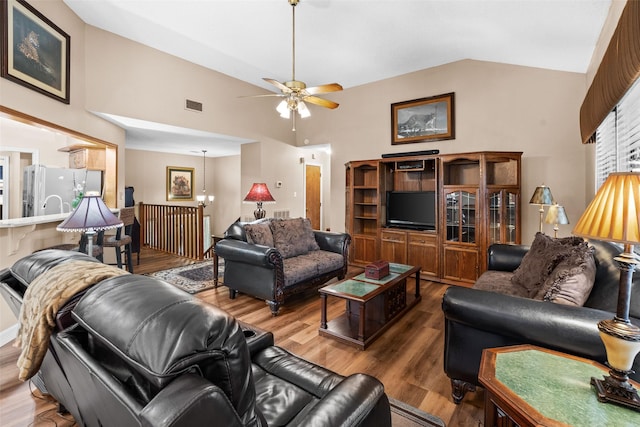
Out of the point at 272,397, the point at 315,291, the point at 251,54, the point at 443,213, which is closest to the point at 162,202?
the point at 251,54

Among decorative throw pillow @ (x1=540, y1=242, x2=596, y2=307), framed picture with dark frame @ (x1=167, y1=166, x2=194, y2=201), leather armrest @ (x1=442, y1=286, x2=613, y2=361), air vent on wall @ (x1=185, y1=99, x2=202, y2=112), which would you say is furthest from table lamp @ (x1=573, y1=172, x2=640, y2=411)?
framed picture with dark frame @ (x1=167, y1=166, x2=194, y2=201)

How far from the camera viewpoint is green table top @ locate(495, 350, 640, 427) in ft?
3.30

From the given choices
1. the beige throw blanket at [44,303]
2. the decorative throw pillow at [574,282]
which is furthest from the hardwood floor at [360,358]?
the beige throw blanket at [44,303]

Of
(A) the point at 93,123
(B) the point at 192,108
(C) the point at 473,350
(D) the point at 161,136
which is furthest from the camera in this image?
(D) the point at 161,136

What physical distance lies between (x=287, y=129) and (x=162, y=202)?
13.0ft

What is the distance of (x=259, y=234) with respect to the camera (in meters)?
3.64

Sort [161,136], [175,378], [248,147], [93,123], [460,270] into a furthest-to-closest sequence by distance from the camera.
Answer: [248,147] → [161,136] → [460,270] → [93,123] → [175,378]

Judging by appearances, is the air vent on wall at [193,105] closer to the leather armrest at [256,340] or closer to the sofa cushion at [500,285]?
the leather armrest at [256,340]

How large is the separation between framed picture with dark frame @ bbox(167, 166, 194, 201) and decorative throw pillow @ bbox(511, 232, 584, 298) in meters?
7.83

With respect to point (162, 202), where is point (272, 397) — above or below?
below

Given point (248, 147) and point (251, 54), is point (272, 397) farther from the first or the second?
point (248, 147)

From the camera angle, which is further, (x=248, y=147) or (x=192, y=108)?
(x=248, y=147)

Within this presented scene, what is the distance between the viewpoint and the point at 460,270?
4184 millimetres

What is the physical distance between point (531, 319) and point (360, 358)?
4.30 feet
